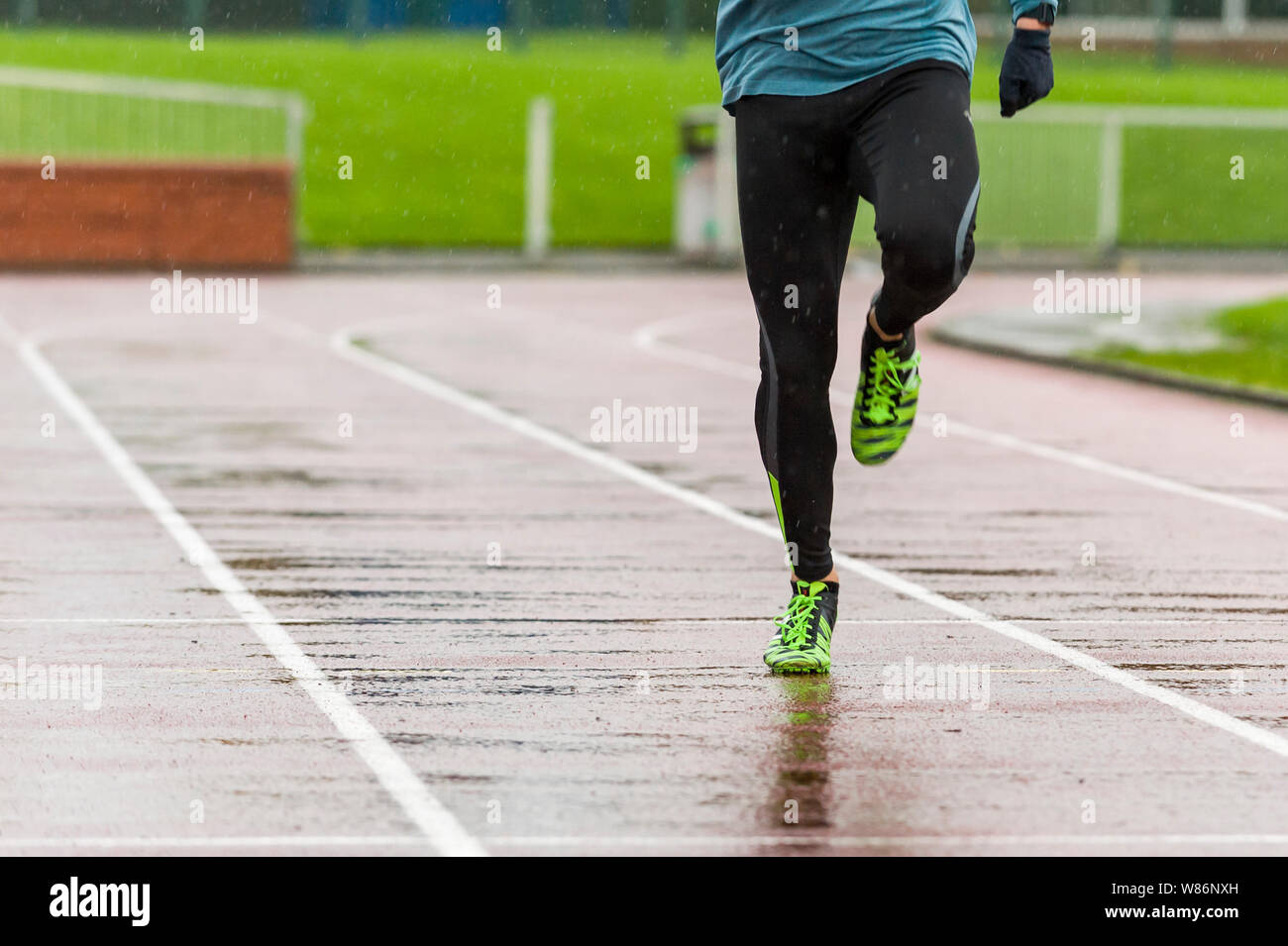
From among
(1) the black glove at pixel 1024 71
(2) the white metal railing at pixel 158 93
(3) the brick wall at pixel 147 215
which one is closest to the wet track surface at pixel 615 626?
(1) the black glove at pixel 1024 71

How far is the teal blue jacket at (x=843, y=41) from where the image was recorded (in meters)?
6.56

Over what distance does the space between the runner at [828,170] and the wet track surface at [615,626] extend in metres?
0.58

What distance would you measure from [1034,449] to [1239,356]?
577cm

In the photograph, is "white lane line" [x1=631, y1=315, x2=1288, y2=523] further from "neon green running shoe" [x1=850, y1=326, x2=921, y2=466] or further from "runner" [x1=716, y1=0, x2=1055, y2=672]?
"runner" [x1=716, y1=0, x2=1055, y2=672]

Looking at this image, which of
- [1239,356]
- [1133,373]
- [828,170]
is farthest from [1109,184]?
[828,170]

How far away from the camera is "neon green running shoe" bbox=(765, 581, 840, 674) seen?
22.7 ft

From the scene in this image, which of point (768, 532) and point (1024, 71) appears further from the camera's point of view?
point (768, 532)

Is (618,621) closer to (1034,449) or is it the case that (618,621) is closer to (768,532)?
(768,532)

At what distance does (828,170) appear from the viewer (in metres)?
6.68

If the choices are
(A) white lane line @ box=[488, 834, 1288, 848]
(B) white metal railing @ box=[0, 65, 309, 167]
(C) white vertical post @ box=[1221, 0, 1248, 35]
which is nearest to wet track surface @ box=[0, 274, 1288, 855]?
(A) white lane line @ box=[488, 834, 1288, 848]

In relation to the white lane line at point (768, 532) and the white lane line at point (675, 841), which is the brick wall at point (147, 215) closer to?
the white lane line at point (768, 532)

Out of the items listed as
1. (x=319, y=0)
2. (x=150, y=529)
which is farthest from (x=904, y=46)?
(x=319, y=0)
